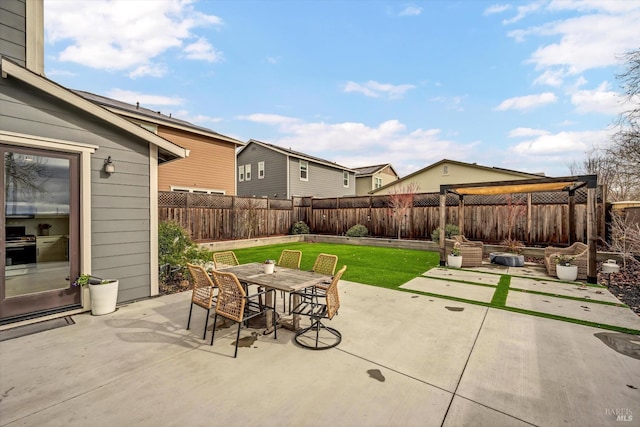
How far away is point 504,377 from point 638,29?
957 cm

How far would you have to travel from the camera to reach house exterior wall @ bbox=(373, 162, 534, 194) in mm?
18344

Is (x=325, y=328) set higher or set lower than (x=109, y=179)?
lower

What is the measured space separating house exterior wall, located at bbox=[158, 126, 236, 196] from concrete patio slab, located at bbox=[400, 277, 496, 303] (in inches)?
461

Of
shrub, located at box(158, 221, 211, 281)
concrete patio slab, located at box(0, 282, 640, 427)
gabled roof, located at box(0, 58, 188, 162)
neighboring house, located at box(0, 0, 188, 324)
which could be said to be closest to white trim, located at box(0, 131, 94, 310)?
neighboring house, located at box(0, 0, 188, 324)

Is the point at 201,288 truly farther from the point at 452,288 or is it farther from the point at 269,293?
the point at 452,288

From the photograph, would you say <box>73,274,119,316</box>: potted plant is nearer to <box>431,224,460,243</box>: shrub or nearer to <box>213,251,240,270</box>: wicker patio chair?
<box>213,251,240,270</box>: wicker patio chair

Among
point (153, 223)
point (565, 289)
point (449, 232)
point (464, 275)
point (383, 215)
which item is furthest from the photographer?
point (383, 215)

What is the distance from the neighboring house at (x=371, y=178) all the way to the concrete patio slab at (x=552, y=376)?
23542 millimetres

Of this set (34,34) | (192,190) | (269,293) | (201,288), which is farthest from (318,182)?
(201,288)

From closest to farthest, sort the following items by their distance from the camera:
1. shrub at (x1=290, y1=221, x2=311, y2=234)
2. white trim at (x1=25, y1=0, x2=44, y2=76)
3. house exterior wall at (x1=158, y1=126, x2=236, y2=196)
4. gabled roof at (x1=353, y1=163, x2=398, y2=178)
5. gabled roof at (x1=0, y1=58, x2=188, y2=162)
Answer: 1. gabled roof at (x1=0, y1=58, x2=188, y2=162)
2. white trim at (x1=25, y1=0, x2=44, y2=76)
3. house exterior wall at (x1=158, y1=126, x2=236, y2=196)
4. shrub at (x1=290, y1=221, x2=311, y2=234)
5. gabled roof at (x1=353, y1=163, x2=398, y2=178)

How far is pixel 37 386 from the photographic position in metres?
2.57

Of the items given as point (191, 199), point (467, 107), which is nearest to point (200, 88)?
point (191, 199)

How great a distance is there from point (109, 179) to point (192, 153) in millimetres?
10101

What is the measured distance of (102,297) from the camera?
432 cm
